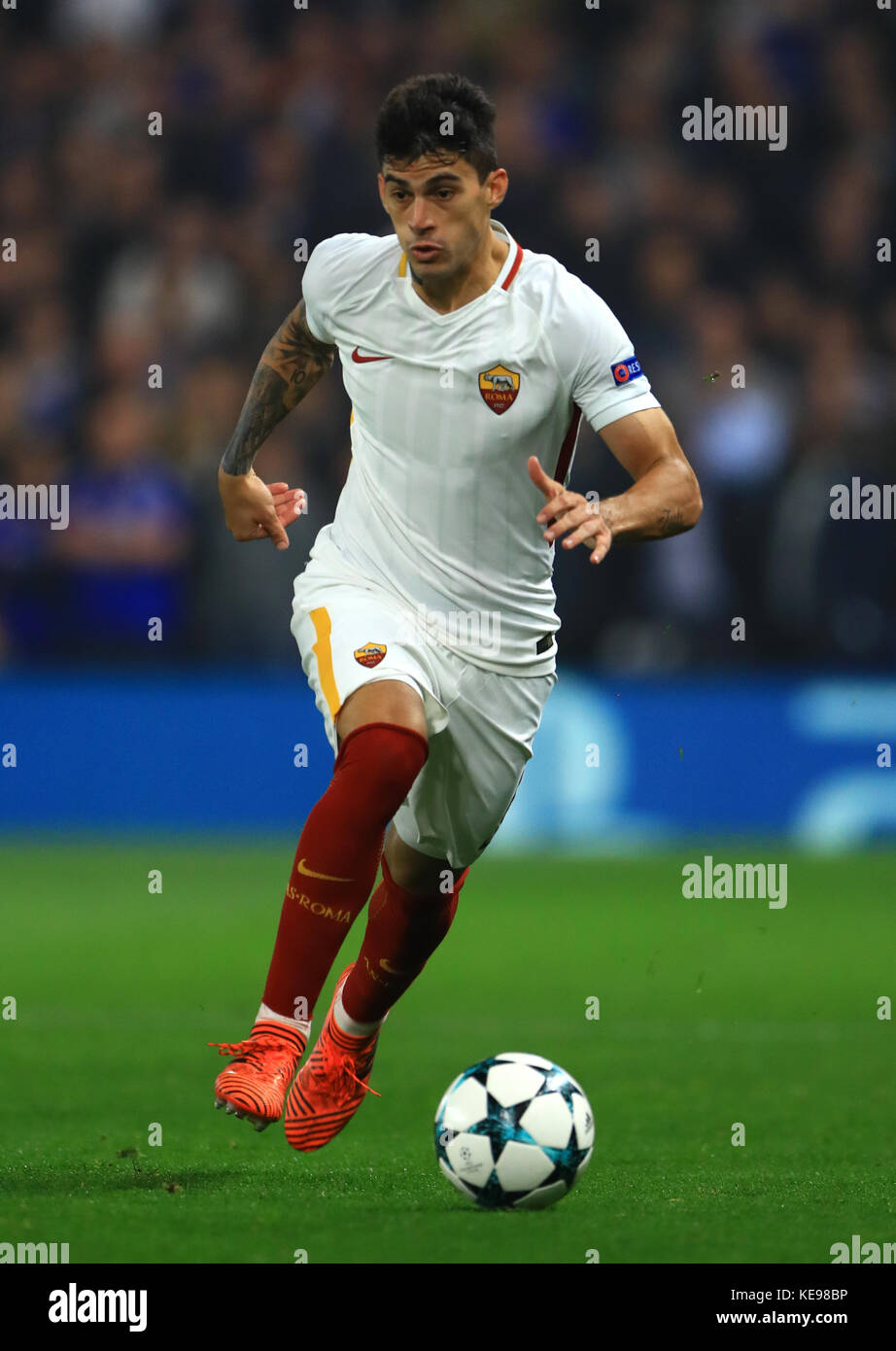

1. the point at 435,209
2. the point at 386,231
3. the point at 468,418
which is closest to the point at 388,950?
the point at 468,418

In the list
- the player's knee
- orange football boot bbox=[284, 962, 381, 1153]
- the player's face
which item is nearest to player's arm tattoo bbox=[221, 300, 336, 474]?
the player's face

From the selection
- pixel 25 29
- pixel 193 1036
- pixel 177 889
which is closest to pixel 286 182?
pixel 25 29

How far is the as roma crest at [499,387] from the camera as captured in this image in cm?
505

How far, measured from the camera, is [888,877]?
11188mm

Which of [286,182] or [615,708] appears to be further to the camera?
[286,182]

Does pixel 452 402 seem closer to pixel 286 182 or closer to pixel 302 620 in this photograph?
pixel 302 620

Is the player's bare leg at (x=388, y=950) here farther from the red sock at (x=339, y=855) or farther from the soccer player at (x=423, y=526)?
the red sock at (x=339, y=855)

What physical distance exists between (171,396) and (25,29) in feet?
12.9

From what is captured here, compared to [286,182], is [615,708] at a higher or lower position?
lower

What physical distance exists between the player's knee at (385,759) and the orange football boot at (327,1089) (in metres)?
0.76

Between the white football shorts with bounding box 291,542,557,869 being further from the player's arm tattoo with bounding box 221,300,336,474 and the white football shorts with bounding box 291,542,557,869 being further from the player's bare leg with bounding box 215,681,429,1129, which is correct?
the player's arm tattoo with bounding box 221,300,336,474

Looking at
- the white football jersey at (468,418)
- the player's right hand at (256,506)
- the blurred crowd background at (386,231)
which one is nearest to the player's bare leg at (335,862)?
the white football jersey at (468,418)

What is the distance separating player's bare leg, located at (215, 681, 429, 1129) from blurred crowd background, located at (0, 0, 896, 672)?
23.8ft

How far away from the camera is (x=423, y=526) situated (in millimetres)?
5176
